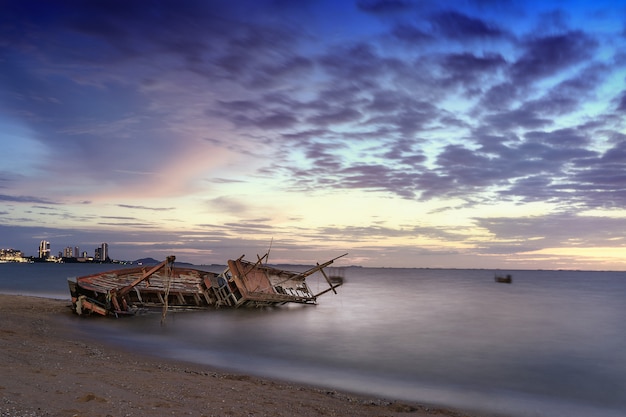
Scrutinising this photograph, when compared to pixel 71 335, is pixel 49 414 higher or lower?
higher

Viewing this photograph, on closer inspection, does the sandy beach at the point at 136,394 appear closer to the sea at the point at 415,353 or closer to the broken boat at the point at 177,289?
the sea at the point at 415,353

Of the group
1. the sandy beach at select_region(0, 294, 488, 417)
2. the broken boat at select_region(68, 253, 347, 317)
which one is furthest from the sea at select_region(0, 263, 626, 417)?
the sandy beach at select_region(0, 294, 488, 417)

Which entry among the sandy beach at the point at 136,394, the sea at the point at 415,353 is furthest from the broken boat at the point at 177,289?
the sandy beach at the point at 136,394

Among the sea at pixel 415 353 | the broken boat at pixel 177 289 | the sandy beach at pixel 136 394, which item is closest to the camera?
the sandy beach at pixel 136 394

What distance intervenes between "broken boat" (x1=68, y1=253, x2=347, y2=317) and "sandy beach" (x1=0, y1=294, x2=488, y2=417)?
1698cm

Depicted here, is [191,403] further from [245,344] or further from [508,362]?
[508,362]

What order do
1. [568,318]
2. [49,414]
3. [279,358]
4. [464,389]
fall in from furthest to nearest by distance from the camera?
1. [568,318]
2. [279,358]
3. [464,389]
4. [49,414]

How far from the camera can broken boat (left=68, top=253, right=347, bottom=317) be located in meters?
33.4

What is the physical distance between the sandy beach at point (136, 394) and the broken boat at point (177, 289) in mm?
16984

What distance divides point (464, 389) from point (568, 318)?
35766mm

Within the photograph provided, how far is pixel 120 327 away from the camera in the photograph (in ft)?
94.5

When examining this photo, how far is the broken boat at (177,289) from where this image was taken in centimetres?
3341

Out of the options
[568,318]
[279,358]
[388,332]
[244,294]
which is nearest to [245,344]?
[279,358]

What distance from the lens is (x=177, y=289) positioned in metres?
40.2
